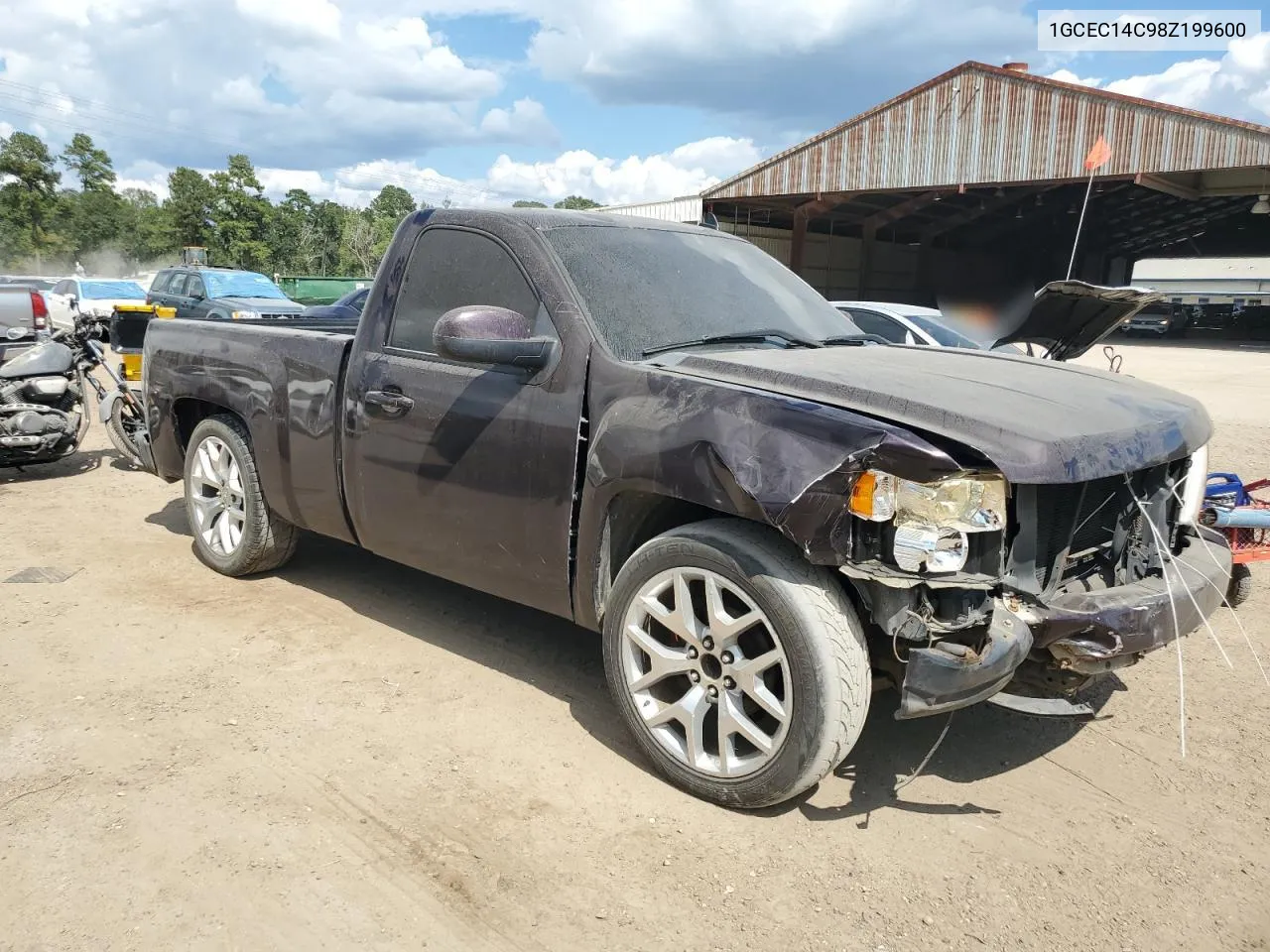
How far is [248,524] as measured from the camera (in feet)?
16.4

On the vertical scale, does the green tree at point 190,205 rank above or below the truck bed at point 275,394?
above

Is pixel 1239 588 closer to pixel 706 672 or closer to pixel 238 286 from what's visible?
pixel 706 672

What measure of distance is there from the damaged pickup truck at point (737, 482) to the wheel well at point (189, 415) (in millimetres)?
1166

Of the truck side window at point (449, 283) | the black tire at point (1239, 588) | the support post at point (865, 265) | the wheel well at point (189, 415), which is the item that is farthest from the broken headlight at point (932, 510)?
the support post at point (865, 265)

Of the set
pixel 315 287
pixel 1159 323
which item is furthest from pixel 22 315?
pixel 1159 323

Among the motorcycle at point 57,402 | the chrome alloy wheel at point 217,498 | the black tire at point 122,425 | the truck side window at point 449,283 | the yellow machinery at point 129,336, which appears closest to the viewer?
the truck side window at point 449,283

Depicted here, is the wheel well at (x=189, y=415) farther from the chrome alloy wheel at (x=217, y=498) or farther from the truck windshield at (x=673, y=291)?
the truck windshield at (x=673, y=291)

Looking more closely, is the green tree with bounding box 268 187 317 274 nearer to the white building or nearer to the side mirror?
the white building

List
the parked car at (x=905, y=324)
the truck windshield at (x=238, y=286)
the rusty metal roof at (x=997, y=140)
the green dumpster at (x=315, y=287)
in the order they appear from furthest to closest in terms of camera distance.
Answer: the green dumpster at (x=315, y=287)
the rusty metal roof at (x=997, y=140)
the truck windshield at (x=238, y=286)
the parked car at (x=905, y=324)

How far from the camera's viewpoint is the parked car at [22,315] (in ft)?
26.5

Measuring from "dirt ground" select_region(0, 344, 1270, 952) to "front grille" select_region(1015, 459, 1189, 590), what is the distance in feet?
2.67

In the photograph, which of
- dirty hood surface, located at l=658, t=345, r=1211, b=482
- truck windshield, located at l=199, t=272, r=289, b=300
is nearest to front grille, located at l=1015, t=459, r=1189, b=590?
dirty hood surface, located at l=658, t=345, r=1211, b=482

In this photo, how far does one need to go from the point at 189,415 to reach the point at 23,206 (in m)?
66.2

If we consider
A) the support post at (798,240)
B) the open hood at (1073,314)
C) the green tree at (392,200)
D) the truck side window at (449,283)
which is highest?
the green tree at (392,200)
